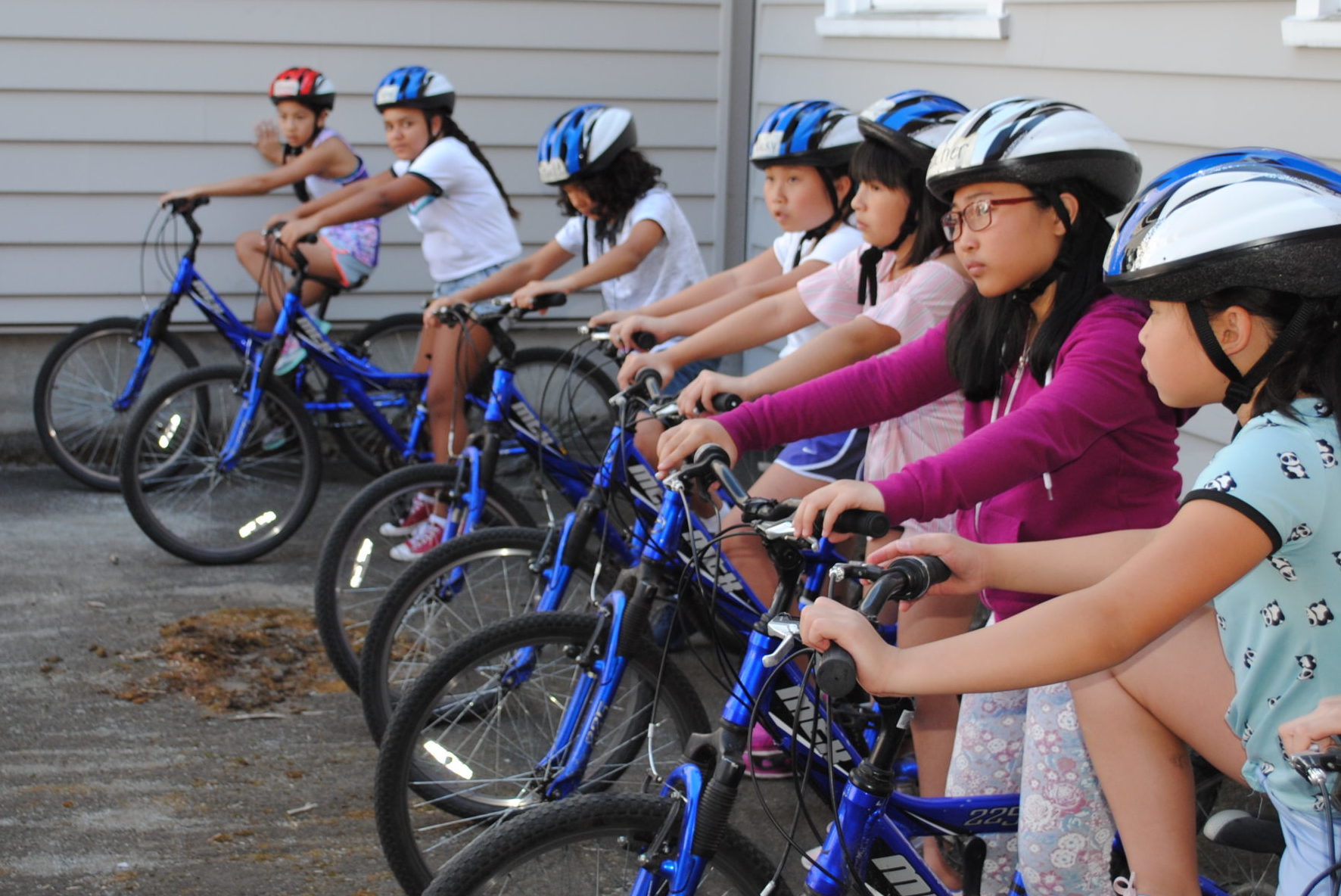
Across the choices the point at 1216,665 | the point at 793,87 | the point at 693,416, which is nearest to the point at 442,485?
the point at 693,416

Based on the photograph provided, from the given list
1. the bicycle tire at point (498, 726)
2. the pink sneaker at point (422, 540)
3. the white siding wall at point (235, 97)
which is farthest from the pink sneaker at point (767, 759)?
the white siding wall at point (235, 97)

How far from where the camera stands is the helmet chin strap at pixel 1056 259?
2818 mm

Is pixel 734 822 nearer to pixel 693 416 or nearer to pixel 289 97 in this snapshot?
pixel 693 416

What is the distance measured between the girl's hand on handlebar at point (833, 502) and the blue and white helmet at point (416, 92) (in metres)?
4.45

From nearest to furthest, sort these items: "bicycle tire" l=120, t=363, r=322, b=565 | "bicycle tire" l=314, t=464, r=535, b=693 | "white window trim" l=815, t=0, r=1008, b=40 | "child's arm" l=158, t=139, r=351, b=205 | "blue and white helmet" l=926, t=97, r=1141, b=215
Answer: "blue and white helmet" l=926, t=97, r=1141, b=215, "bicycle tire" l=314, t=464, r=535, b=693, "white window trim" l=815, t=0, r=1008, b=40, "bicycle tire" l=120, t=363, r=322, b=565, "child's arm" l=158, t=139, r=351, b=205

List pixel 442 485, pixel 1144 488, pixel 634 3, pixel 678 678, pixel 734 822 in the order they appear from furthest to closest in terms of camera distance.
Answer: pixel 634 3 < pixel 442 485 < pixel 734 822 < pixel 678 678 < pixel 1144 488

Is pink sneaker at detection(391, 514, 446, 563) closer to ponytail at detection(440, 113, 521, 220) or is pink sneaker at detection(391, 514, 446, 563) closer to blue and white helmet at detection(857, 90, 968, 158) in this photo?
ponytail at detection(440, 113, 521, 220)

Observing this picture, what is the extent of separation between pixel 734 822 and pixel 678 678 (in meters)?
0.83

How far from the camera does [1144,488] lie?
108 inches

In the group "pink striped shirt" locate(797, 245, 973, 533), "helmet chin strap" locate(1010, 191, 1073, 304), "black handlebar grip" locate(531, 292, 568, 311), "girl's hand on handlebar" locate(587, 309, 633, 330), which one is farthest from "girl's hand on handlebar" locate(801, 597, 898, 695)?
"black handlebar grip" locate(531, 292, 568, 311)

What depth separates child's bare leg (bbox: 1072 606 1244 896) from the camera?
2.25 metres

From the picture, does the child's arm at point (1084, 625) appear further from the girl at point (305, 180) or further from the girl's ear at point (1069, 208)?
the girl at point (305, 180)

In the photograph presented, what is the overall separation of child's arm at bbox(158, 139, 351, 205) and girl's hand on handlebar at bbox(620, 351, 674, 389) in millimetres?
3804

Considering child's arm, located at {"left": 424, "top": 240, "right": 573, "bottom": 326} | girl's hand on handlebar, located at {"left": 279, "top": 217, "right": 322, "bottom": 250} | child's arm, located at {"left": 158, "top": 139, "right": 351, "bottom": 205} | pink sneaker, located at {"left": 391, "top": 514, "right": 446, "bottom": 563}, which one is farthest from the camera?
child's arm, located at {"left": 158, "top": 139, "right": 351, "bottom": 205}
